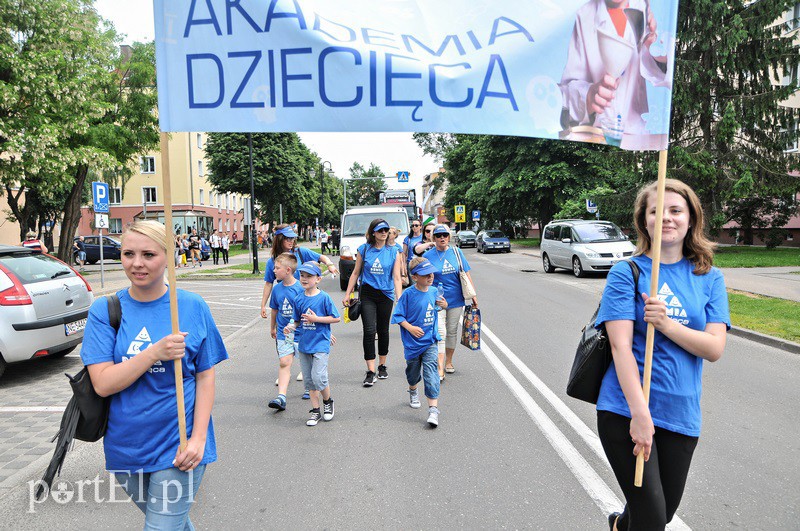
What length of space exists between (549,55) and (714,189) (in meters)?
24.9

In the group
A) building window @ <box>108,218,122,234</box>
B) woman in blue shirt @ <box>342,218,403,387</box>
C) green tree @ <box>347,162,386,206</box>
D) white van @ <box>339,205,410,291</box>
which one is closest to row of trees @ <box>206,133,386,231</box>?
building window @ <box>108,218,122,234</box>

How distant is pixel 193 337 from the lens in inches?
90.2

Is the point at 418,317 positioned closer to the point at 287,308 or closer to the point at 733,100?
the point at 287,308

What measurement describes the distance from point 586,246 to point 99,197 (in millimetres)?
Result: 14575

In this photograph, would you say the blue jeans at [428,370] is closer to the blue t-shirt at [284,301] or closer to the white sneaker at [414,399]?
the white sneaker at [414,399]

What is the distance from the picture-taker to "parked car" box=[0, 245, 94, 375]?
20.8 feet

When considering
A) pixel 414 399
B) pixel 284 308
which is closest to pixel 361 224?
pixel 284 308

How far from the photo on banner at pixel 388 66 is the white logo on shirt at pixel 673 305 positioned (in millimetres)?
768

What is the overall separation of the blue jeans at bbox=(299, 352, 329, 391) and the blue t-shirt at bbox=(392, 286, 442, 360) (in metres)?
0.74

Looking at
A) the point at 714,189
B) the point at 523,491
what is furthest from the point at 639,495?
the point at 714,189

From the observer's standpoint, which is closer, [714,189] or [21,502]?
[21,502]

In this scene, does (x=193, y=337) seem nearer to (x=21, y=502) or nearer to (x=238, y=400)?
(x=21, y=502)

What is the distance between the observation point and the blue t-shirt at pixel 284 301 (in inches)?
217

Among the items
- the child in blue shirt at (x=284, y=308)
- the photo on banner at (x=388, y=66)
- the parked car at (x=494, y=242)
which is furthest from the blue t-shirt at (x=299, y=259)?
the parked car at (x=494, y=242)
